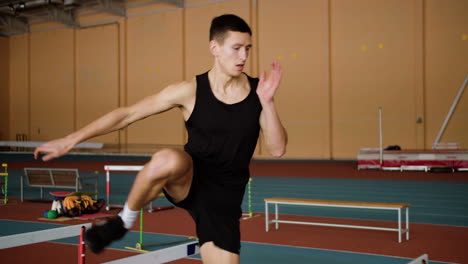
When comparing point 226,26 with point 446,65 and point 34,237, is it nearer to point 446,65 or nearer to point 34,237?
point 34,237

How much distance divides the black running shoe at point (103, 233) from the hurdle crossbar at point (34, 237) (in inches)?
24.1

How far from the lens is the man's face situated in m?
2.75

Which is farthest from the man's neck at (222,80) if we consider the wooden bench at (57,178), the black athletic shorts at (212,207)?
the wooden bench at (57,178)

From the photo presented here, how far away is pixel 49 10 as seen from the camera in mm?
24547

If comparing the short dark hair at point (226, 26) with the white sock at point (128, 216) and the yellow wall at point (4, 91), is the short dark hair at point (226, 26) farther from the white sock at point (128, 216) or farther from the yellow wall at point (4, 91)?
the yellow wall at point (4, 91)

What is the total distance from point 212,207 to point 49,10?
2455 cm

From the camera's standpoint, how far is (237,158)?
9.36 feet

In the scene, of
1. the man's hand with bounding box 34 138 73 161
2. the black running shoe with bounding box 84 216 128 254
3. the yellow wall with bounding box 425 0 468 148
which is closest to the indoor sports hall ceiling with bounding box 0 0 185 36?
the yellow wall with bounding box 425 0 468 148

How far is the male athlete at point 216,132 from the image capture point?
8.85ft

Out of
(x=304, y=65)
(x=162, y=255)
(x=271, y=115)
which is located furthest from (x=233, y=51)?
(x=304, y=65)

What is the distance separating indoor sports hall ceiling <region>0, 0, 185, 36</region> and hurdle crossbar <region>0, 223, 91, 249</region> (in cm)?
1966

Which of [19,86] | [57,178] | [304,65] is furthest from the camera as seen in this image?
[19,86]

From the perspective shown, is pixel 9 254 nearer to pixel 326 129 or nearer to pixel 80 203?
pixel 80 203

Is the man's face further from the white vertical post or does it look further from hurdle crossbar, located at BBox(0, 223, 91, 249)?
the white vertical post
